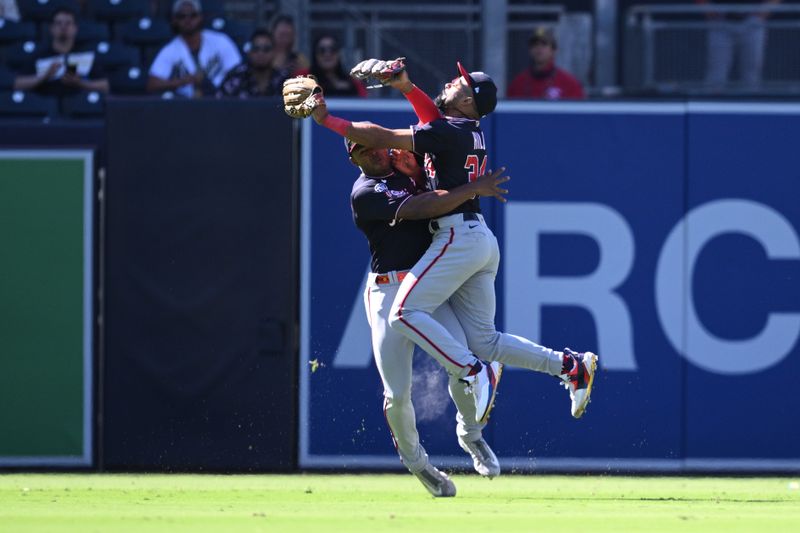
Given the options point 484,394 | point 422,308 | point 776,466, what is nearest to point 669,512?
point 484,394

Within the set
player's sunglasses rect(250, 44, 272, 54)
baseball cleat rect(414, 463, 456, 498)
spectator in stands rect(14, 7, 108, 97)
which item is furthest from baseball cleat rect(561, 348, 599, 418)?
spectator in stands rect(14, 7, 108, 97)

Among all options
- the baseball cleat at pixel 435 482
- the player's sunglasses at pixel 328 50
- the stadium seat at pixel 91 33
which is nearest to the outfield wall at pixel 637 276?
the player's sunglasses at pixel 328 50

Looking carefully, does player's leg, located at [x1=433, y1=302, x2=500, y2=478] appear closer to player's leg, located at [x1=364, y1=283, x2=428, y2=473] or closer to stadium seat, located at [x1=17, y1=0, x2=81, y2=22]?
player's leg, located at [x1=364, y1=283, x2=428, y2=473]

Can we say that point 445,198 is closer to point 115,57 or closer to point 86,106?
point 86,106

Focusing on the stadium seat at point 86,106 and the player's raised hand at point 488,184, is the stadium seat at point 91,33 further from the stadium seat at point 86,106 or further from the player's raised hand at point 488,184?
the player's raised hand at point 488,184

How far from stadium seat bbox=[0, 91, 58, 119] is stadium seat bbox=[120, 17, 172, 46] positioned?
109 centimetres

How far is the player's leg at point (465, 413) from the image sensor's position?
8.25 meters

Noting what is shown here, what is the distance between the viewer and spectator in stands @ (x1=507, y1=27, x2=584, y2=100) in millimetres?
12438

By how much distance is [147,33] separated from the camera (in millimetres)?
13258

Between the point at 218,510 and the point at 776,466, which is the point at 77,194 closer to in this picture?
the point at 218,510

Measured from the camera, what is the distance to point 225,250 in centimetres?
1040

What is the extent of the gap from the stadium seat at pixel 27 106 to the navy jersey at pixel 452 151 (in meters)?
5.31

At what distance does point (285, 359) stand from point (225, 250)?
0.87m

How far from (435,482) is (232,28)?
618cm
